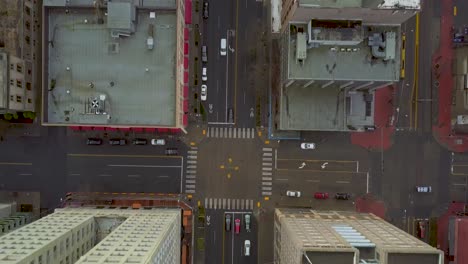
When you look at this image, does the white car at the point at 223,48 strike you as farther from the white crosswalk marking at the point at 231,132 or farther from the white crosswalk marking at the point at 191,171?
the white crosswalk marking at the point at 191,171

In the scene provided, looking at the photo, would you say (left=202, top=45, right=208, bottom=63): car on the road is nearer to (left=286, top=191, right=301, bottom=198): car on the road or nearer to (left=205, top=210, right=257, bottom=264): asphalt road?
(left=205, top=210, right=257, bottom=264): asphalt road

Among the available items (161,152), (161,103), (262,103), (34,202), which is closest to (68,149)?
(34,202)

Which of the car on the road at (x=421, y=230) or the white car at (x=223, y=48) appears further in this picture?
the car on the road at (x=421, y=230)

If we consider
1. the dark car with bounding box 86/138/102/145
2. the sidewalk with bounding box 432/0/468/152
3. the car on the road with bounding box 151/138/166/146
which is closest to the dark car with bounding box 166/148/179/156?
the car on the road with bounding box 151/138/166/146

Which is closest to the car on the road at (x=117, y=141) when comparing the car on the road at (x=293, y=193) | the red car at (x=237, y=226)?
the red car at (x=237, y=226)

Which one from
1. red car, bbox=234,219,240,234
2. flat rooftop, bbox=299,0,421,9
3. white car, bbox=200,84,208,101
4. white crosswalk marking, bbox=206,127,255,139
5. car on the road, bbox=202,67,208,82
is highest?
flat rooftop, bbox=299,0,421,9

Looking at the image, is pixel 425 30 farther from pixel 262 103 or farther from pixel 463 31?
pixel 262 103

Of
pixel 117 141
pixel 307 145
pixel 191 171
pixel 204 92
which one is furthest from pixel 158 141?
pixel 307 145

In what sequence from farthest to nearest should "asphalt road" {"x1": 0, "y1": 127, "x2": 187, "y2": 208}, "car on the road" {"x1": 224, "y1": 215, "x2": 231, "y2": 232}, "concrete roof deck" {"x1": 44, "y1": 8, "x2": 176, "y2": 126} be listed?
1. "car on the road" {"x1": 224, "y1": 215, "x2": 231, "y2": 232}
2. "asphalt road" {"x1": 0, "y1": 127, "x2": 187, "y2": 208}
3. "concrete roof deck" {"x1": 44, "y1": 8, "x2": 176, "y2": 126}
